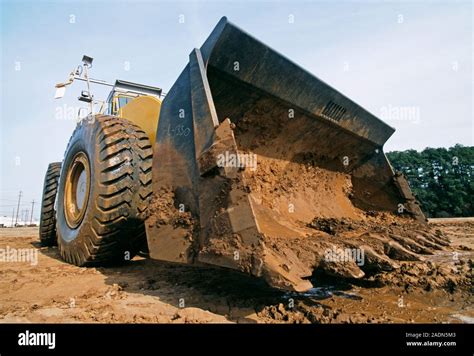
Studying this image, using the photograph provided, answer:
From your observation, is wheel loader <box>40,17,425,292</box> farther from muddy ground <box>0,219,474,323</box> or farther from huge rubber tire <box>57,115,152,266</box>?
muddy ground <box>0,219,474,323</box>

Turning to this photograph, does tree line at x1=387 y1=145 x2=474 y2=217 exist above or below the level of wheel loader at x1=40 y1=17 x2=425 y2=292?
above

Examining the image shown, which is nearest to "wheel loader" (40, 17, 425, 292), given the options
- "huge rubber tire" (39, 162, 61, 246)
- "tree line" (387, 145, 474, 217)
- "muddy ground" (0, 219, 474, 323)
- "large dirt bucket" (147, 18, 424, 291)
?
"large dirt bucket" (147, 18, 424, 291)

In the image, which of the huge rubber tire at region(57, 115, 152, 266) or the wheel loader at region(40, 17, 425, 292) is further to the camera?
the huge rubber tire at region(57, 115, 152, 266)

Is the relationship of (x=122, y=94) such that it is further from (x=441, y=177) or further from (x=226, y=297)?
(x=441, y=177)

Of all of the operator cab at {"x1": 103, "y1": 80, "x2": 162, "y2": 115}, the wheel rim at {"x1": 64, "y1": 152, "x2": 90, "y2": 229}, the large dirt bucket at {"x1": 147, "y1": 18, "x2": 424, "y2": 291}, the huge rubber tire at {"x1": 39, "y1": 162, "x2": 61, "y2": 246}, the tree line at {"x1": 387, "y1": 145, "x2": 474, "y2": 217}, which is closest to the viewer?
the large dirt bucket at {"x1": 147, "y1": 18, "x2": 424, "y2": 291}

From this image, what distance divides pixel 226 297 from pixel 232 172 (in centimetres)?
91

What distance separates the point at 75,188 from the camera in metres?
3.77

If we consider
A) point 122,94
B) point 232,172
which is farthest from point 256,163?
point 122,94

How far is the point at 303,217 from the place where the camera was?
11.1 feet

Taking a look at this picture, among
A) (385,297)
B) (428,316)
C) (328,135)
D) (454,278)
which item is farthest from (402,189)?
(428,316)

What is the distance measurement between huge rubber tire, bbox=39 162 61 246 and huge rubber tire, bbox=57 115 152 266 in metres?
2.21

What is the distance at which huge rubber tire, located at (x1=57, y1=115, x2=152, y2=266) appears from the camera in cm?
277
